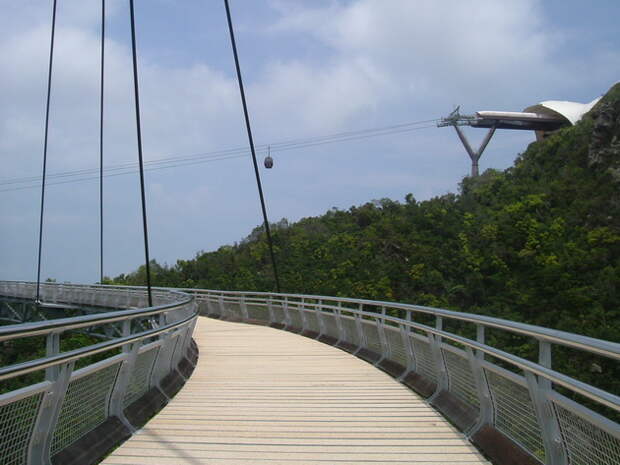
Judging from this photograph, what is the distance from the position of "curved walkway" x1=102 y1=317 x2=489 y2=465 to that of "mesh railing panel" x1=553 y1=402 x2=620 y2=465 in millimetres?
1272

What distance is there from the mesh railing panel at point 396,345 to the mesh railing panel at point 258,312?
44.4 feet

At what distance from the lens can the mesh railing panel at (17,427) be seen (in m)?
4.20

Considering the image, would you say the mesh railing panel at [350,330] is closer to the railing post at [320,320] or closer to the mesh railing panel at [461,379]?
the railing post at [320,320]

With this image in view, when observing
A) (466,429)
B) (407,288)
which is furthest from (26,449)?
(407,288)

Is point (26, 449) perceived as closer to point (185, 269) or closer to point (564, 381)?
point (564, 381)

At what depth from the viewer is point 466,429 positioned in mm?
6512

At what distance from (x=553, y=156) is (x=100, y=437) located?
7489 cm

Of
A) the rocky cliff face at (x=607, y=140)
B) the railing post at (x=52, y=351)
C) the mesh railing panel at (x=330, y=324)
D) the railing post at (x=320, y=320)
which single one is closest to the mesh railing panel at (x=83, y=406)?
the railing post at (x=52, y=351)

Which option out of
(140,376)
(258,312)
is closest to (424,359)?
(140,376)

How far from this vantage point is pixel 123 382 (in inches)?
262

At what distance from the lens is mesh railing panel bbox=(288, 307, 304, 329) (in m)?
21.1

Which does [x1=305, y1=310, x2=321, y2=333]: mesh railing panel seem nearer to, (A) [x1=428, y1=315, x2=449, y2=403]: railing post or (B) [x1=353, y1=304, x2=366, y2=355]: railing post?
(B) [x1=353, y1=304, x2=366, y2=355]: railing post

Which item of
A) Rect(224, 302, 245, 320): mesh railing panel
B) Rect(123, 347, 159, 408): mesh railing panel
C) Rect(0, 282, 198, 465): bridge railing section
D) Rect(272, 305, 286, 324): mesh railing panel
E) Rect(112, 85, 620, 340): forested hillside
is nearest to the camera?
Rect(0, 282, 198, 465): bridge railing section

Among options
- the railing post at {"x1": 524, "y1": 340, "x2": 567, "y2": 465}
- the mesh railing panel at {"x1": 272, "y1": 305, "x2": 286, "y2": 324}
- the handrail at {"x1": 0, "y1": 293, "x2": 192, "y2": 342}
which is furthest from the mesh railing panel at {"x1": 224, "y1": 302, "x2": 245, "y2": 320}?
the railing post at {"x1": 524, "y1": 340, "x2": 567, "y2": 465}
